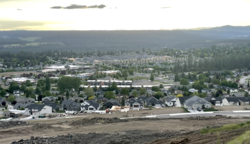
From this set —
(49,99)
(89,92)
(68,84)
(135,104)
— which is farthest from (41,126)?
(68,84)

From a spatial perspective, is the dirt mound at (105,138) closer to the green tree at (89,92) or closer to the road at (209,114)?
the road at (209,114)

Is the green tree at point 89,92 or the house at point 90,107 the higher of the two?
the green tree at point 89,92

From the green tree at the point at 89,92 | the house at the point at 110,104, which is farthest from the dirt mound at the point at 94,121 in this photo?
the green tree at the point at 89,92

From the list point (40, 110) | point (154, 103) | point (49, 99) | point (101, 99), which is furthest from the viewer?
point (49, 99)

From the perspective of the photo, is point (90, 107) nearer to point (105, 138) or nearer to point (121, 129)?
point (121, 129)

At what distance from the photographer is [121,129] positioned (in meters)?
23.0

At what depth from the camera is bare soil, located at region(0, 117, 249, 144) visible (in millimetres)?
20438

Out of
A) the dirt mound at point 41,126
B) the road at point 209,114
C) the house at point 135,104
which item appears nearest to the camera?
the dirt mound at point 41,126

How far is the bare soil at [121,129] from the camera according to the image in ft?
67.1

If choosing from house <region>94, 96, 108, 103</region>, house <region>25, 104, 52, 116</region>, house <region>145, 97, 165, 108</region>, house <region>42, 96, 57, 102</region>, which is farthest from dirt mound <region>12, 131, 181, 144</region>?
house <region>42, 96, 57, 102</region>

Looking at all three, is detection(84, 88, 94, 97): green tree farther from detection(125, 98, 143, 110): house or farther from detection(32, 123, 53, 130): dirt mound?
detection(32, 123, 53, 130): dirt mound

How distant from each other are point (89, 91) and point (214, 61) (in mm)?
41849

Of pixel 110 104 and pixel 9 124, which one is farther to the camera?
pixel 110 104

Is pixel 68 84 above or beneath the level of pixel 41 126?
above
